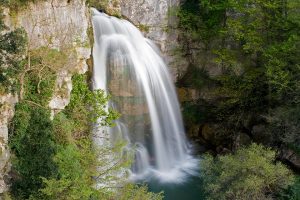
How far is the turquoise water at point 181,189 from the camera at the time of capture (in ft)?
57.1

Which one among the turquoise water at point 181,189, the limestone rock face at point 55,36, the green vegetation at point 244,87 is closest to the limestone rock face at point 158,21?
the green vegetation at point 244,87

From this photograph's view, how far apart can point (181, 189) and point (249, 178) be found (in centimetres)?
447

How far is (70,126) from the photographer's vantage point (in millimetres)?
14281

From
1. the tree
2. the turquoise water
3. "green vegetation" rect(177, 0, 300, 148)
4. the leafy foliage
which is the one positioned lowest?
the turquoise water

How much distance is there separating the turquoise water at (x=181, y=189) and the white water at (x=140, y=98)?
534mm

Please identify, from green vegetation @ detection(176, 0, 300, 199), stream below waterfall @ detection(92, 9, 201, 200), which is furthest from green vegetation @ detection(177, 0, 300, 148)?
stream below waterfall @ detection(92, 9, 201, 200)

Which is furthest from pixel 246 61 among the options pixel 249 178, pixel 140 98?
pixel 249 178

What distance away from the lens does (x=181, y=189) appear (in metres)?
18.0

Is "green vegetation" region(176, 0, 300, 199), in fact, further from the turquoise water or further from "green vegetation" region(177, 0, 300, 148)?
→ the turquoise water

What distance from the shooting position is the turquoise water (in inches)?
685

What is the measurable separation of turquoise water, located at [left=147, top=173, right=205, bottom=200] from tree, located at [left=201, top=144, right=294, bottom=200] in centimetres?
Result: 227

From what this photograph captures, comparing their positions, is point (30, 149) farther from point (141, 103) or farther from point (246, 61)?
point (246, 61)

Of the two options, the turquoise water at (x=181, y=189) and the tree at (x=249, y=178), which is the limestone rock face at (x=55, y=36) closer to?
the turquoise water at (x=181, y=189)

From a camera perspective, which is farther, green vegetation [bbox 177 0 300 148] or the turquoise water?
green vegetation [bbox 177 0 300 148]
